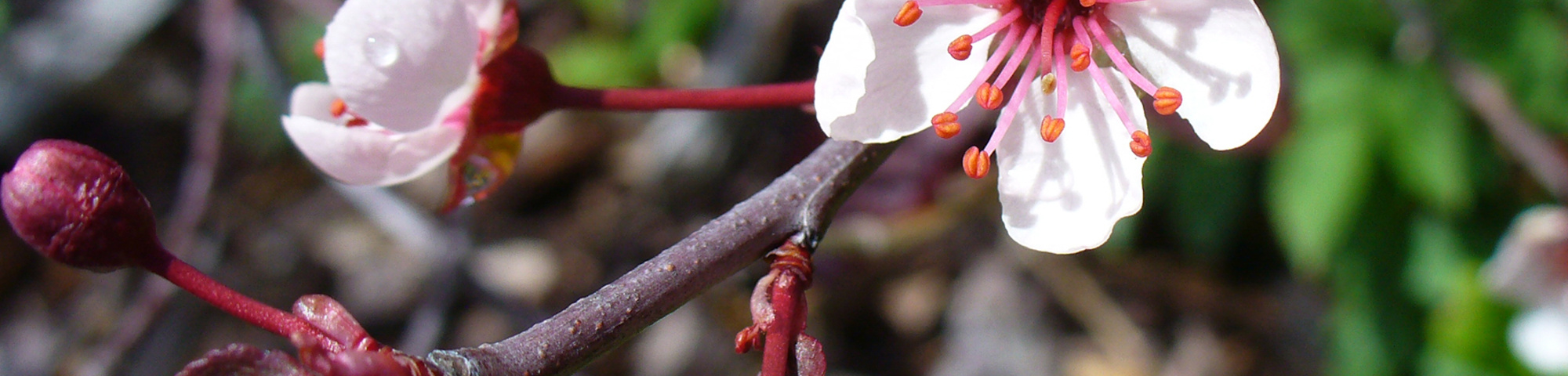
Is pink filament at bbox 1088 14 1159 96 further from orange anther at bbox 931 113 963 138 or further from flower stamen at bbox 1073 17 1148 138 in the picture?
orange anther at bbox 931 113 963 138

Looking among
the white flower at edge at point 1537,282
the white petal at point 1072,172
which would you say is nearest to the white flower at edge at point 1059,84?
the white petal at point 1072,172

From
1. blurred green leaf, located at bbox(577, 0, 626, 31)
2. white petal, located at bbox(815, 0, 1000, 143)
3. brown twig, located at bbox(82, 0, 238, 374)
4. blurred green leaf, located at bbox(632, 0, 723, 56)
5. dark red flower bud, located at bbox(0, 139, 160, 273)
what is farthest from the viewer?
blurred green leaf, located at bbox(577, 0, 626, 31)

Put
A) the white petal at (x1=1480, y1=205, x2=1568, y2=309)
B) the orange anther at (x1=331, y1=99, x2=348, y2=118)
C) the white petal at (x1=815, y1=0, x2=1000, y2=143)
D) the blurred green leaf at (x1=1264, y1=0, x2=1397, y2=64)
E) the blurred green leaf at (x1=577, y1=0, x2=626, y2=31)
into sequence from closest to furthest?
the white petal at (x1=815, y1=0, x2=1000, y2=143) < the orange anther at (x1=331, y1=99, x2=348, y2=118) < the white petal at (x1=1480, y1=205, x2=1568, y2=309) < the blurred green leaf at (x1=1264, y1=0, x2=1397, y2=64) < the blurred green leaf at (x1=577, y1=0, x2=626, y2=31)

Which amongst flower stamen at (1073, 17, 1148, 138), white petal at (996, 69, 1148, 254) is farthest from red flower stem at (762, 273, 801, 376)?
flower stamen at (1073, 17, 1148, 138)

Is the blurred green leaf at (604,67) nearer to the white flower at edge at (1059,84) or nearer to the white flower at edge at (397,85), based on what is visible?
the white flower at edge at (397,85)

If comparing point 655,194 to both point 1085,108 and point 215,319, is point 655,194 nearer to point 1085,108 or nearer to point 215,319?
point 215,319

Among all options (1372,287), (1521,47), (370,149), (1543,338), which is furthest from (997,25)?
(1543,338)
